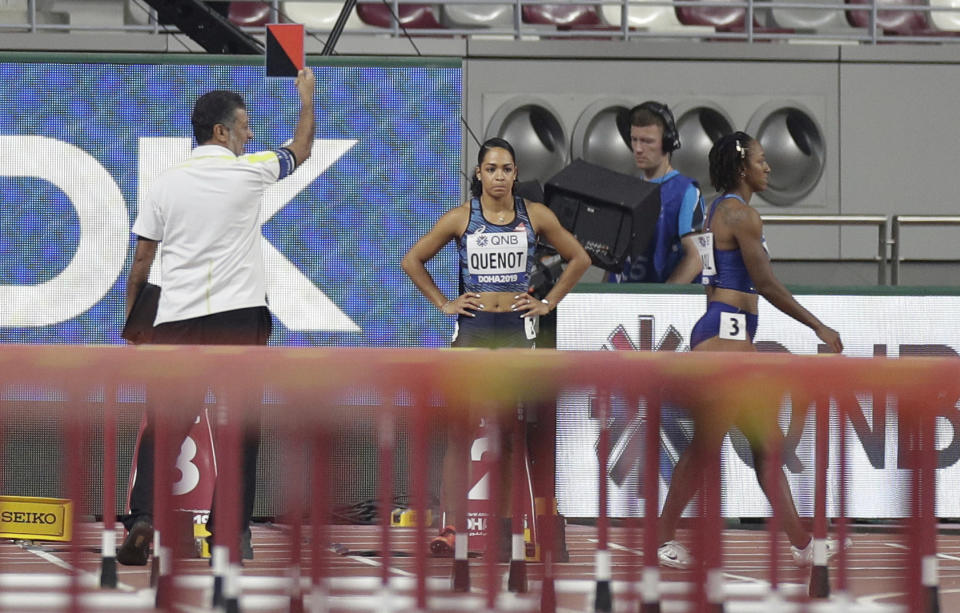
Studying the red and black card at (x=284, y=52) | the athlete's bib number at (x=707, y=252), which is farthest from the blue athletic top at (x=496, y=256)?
the red and black card at (x=284, y=52)

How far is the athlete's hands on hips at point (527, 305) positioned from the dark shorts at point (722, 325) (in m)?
0.69

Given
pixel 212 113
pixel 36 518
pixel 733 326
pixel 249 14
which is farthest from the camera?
pixel 249 14

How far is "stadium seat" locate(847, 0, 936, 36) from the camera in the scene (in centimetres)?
1447

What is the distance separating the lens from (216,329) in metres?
5.96

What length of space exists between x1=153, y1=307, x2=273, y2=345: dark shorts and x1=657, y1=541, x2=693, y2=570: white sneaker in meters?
2.78

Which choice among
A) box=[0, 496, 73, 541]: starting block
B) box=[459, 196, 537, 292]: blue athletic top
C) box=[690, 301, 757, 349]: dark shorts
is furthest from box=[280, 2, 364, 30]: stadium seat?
box=[0, 496, 73, 541]: starting block

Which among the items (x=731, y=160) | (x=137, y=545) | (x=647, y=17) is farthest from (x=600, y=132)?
(x=137, y=545)

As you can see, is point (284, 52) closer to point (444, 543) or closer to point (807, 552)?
point (444, 543)

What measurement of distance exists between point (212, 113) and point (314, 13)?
8.42 m

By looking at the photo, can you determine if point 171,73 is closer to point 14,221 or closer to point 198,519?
point 14,221

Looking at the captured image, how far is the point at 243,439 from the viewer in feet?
11.7

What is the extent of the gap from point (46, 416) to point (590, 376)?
1.34 metres

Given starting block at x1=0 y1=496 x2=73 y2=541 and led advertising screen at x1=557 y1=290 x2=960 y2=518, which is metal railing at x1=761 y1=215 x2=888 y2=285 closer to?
led advertising screen at x1=557 y1=290 x2=960 y2=518

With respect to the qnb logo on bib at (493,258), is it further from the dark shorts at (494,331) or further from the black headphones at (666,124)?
the black headphones at (666,124)
